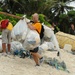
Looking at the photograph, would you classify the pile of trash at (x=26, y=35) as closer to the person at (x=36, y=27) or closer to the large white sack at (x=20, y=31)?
the large white sack at (x=20, y=31)

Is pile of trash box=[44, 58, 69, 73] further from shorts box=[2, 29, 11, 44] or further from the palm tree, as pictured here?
the palm tree

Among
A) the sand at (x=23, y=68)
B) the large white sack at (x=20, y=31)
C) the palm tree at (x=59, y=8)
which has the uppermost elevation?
the large white sack at (x=20, y=31)

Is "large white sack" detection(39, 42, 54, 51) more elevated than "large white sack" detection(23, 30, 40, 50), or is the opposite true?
"large white sack" detection(23, 30, 40, 50)

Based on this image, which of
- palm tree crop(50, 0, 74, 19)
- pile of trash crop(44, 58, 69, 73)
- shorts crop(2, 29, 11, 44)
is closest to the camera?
pile of trash crop(44, 58, 69, 73)

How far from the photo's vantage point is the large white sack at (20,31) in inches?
310

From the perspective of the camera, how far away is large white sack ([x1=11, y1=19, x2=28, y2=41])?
7.88 meters

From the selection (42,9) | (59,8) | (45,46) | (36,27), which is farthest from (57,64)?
(59,8)

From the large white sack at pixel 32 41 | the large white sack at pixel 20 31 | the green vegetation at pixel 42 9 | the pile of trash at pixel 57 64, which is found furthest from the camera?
the green vegetation at pixel 42 9

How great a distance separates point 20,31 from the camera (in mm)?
7969

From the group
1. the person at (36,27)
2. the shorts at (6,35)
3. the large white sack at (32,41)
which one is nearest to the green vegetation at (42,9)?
the shorts at (6,35)

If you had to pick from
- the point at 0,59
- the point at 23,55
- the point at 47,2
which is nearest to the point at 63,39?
the point at 23,55

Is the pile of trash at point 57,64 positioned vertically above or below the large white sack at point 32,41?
below

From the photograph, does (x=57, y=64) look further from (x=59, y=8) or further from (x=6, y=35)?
(x=59, y=8)

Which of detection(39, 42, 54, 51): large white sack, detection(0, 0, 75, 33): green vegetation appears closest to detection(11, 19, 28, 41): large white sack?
detection(39, 42, 54, 51): large white sack
